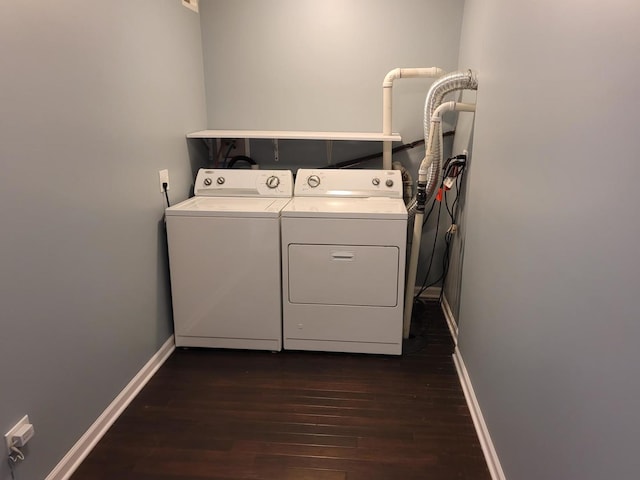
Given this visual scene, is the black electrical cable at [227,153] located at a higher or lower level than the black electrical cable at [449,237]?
higher

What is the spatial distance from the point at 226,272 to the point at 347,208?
0.75m

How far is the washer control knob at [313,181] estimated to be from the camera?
290 cm

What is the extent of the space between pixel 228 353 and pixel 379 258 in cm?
102

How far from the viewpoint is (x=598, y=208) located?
3.31ft

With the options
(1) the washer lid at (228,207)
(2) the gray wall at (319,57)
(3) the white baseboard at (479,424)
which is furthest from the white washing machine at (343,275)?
(2) the gray wall at (319,57)

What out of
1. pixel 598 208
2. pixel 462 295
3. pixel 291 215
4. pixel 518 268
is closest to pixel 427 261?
pixel 462 295

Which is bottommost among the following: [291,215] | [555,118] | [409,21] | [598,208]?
[291,215]

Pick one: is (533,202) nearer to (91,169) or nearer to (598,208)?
(598,208)

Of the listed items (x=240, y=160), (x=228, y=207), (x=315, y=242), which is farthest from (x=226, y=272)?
(x=240, y=160)

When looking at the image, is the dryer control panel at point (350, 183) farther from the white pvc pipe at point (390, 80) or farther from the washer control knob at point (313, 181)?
the white pvc pipe at point (390, 80)

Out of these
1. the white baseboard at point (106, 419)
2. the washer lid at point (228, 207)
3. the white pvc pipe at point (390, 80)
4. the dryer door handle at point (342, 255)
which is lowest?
the white baseboard at point (106, 419)

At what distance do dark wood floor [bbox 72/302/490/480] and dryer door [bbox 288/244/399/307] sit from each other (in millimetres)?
358

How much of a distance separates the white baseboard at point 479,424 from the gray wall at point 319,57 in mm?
1553

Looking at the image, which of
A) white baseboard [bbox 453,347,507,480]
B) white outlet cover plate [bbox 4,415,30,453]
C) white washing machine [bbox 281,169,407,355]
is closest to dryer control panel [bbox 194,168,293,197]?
white washing machine [bbox 281,169,407,355]
